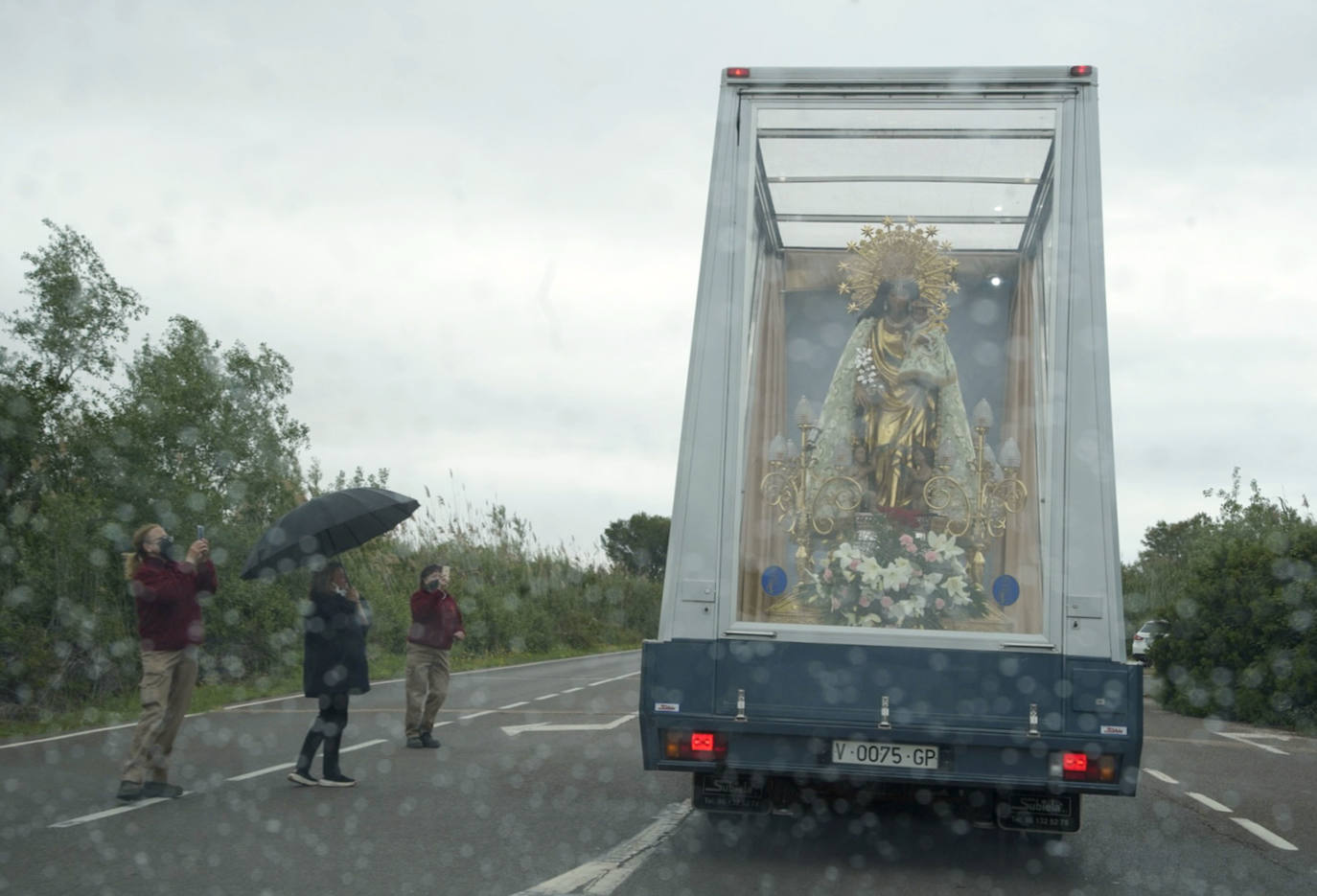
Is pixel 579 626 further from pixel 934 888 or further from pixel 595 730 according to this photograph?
pixel 934 888

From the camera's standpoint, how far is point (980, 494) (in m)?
7.88

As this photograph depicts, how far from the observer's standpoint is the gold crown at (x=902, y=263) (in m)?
8.45

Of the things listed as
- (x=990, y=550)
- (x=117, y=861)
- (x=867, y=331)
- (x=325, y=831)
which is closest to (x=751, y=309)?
(x=867, y=331)

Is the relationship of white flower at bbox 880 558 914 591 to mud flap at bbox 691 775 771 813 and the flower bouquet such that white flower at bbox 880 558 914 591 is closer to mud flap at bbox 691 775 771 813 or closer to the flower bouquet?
the flower bouquet

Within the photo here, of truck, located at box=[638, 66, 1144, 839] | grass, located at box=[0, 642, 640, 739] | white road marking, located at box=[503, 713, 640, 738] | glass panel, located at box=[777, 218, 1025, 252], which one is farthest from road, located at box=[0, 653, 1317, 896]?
glass panel, located at box=[777, 218, 1025, 252]

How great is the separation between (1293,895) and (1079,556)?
2.04 metres

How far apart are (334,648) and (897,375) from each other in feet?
15.6

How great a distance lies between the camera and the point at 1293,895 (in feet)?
23.4

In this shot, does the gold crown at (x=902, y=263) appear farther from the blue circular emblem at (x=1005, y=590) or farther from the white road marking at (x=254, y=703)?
the white road marking at (x=254, y=703)

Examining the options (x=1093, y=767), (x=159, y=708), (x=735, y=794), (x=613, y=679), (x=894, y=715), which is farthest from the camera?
(x=613, y=679)

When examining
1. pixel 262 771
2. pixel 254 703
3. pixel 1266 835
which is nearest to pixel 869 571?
pixel 1266 835

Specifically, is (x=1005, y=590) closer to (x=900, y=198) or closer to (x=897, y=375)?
(x=897, y=375)

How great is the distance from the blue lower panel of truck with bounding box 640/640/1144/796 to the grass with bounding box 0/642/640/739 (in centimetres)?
976

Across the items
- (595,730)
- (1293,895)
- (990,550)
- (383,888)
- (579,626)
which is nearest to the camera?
(383,888)
